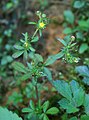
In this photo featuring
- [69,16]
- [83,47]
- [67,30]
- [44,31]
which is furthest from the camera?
[44,31]

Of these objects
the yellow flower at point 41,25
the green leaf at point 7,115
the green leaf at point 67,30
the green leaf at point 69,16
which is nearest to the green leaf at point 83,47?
the green leaf at point 67,30

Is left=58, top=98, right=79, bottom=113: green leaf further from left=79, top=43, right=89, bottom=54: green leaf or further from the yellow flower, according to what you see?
left=79, top=43, right=89, bottom=54: green leaf

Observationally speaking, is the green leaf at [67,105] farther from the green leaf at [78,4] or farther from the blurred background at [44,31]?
the green leaf at [78,4]

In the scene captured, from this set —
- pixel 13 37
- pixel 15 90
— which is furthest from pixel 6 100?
pixel 13 37

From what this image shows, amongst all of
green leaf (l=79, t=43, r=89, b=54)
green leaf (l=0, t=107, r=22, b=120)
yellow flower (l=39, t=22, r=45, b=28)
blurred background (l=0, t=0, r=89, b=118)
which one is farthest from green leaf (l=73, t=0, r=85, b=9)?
green leaf (l=0, t=107, r=22, b=120)

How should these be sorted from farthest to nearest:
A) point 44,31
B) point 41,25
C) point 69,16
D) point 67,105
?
point 44,31, point 69,16, point 41,25, point 67,105

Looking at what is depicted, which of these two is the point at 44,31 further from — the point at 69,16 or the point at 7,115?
the point at 7,115

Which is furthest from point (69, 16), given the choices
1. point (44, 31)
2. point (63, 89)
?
point (63, 89)

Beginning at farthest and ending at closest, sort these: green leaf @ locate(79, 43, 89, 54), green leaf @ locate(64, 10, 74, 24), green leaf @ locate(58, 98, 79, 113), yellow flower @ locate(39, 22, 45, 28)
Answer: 1. green leaf @ locate(64, 10, 74, 24)
2. green leaf @ locate(79, 43, 89, 54)
3. yellow flower @ locate(39, 22, 45, 28)
4. green leaf @ locate(58, 98, 79, 113)
